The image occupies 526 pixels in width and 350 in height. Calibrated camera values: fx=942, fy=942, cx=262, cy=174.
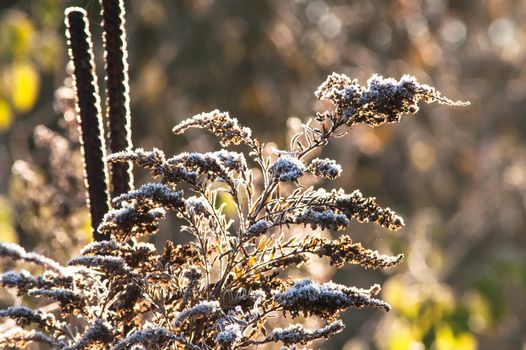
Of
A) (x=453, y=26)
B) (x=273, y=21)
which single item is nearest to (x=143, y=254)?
(x=273, y=21)

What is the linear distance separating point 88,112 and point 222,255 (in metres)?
0.63

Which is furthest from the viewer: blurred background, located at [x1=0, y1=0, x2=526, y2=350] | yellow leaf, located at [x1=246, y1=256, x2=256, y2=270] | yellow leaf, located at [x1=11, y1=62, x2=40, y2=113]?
blurred background, located at [x1=0, y1=0, x2=526, y2=350]

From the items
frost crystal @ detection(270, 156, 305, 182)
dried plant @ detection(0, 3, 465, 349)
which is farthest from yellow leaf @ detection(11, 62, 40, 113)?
frost crystal @ detection(270, 156, 305, 182)

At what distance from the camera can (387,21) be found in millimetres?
15664

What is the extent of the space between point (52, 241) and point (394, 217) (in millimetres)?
2585

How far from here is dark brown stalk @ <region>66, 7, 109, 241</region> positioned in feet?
8.34

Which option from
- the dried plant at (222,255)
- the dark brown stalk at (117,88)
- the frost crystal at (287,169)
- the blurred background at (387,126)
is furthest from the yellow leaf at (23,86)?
the frost crystal at (287,169)

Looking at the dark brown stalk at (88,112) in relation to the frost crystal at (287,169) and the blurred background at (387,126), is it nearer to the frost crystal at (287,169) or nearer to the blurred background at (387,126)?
the frost crystal at (287,169)

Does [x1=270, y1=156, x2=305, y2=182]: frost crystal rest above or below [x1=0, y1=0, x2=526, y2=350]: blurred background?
below

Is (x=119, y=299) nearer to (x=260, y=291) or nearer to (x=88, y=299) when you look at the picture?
Answer: (x=88, y=299)

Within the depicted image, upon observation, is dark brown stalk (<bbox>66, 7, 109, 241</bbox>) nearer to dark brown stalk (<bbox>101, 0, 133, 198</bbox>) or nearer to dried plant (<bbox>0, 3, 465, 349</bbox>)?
dark brown stalk (<bbox>101, 0, 133, 198</bbox>)

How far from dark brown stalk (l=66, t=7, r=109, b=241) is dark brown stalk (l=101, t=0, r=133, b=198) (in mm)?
Result: 65

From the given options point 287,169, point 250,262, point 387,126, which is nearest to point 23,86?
point 250,262

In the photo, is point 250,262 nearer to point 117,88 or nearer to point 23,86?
point 117,88
